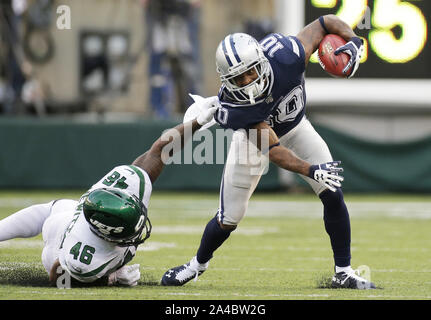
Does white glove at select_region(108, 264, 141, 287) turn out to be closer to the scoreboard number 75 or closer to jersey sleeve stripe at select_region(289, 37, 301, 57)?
jersey sleeve stripe at select_region(289, 37, 301, 57)

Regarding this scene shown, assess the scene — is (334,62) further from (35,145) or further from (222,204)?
(35,145)

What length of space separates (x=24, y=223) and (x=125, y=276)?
25.3 inches

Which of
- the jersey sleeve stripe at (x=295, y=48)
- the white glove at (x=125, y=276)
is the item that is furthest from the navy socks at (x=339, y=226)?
the white glove at (x=125, y=276)

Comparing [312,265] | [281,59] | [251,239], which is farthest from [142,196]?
[251,239]

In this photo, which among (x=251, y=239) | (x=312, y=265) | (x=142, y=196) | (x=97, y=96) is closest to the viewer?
(x=142, y=196)

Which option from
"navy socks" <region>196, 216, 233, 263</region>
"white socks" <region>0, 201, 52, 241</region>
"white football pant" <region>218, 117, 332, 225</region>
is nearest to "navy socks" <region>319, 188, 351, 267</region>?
"white football pant" <region>218, 117, 332, 225</region>

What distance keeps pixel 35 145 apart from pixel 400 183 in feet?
15.9

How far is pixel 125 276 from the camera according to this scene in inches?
182

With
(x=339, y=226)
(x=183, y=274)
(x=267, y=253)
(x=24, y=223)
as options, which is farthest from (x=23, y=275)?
(x=267, y=253)

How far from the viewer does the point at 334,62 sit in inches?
189

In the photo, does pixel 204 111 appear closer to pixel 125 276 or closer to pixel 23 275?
pixel 125 276

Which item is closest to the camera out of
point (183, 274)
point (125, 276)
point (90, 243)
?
point (90, 243)

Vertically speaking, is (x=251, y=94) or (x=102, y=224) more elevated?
(x=251, y=94)
